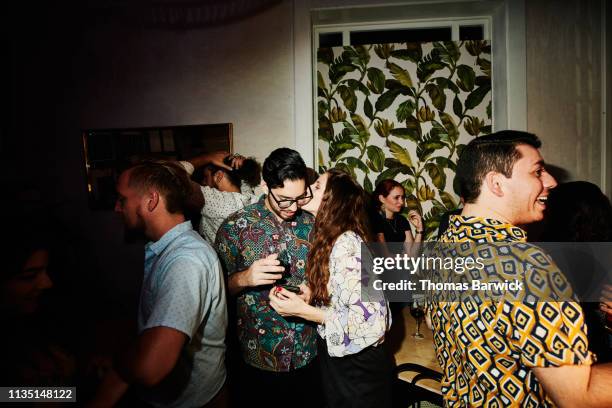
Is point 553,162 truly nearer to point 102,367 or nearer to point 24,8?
point 102,367

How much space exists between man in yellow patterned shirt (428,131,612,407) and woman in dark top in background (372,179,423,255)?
162 cm

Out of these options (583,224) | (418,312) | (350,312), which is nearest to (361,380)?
(350,312)

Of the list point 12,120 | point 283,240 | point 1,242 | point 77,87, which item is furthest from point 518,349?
point 12,120

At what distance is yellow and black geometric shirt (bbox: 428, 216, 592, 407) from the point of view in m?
0.81

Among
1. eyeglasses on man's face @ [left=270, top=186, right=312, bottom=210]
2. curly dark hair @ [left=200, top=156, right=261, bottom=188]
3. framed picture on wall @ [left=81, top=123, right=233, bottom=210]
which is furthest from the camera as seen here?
framed picture on wall @ [left=81, top=123, right=233, bottom=210]

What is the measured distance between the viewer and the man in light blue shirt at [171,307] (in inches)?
40.1

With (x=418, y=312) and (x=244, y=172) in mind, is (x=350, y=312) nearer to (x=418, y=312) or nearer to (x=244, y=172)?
(x=418, y=312)

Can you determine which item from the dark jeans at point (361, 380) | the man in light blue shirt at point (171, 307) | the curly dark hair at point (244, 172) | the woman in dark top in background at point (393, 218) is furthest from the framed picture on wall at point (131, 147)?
the dark jeans at point (361, 380)

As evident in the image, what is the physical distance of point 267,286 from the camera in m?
1.68

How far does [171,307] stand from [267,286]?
2.23ft

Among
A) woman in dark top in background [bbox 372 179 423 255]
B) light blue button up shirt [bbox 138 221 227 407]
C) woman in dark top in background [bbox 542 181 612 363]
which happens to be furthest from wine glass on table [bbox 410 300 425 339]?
light blue button up shirt [bbox 138 221 227 407]

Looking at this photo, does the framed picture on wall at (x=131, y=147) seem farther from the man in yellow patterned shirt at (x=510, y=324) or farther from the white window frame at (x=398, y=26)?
the man in yellow patterned shirt at (x=510, y=324)

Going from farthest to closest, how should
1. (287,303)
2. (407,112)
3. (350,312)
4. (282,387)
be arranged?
1. (407,112)
2. (282,387)
3. (287,303)
4. (350,312)

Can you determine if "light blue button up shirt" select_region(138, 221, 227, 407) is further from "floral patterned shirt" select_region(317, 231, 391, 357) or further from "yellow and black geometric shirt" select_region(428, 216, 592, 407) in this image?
"yellow and black geometric shirt" select_region(428, 216, 592, 407)
